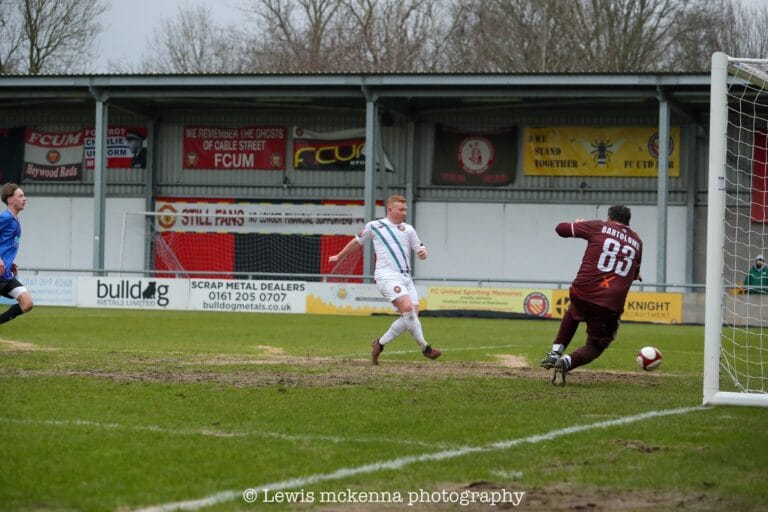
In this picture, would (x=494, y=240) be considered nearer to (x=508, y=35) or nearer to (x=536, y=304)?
(x=536, y=304)

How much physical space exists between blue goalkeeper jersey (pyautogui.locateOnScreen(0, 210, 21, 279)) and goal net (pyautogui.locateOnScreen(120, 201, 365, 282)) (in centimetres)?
2515

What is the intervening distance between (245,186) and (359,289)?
409 inches

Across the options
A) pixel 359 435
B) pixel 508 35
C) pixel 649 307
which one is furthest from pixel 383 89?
pixel 359 435

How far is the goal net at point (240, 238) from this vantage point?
39344 millimetres

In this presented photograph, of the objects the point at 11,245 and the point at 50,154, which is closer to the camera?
the point at 11,245

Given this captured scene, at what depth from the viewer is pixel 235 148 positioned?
4028 cm

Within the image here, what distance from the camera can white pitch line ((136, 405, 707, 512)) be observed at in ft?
18.0

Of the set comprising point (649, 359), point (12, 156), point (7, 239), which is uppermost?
point (12, 156)

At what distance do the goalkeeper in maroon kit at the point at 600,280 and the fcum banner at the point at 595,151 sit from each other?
2644 cm

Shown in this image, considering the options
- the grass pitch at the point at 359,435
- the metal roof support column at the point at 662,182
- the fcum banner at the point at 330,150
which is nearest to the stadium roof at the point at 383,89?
the metal roof support column at the point at 662,182

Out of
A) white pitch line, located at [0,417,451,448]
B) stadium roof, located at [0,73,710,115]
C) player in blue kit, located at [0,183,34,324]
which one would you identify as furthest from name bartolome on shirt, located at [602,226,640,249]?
stadium roof, located at [0,73,710,115]

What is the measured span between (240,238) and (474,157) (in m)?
8.32

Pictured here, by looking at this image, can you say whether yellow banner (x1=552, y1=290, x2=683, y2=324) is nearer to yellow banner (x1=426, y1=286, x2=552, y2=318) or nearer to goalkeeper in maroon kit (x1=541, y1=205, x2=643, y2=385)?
yellow banner (x1=426, y1=286, x2=552, y2=318)

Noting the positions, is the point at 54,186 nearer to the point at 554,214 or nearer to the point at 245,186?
the point at 245,186
